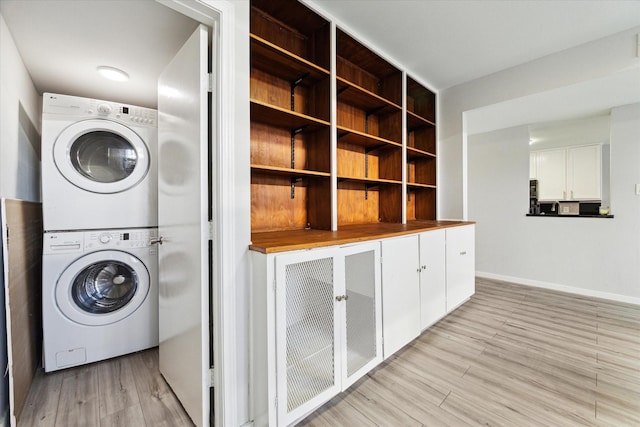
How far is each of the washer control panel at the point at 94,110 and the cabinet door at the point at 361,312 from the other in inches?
73.0

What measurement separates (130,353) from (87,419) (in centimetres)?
63

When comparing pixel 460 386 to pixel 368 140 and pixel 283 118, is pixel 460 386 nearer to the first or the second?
pixel 368 140

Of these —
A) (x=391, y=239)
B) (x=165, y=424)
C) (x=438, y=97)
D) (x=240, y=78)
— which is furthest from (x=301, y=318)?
(x=438, y=97)

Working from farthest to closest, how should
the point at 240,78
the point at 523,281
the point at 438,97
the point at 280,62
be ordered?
the point at 523,281, the point at 438,97, the point at 280,62, the point at 240,78

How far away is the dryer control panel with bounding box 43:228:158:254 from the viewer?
1.72 m

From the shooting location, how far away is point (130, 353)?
1.97 meters

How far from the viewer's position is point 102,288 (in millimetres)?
1903

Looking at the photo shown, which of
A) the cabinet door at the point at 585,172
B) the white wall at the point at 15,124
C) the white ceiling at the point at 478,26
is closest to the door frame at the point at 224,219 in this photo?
the white ceiling at the point at 478,26

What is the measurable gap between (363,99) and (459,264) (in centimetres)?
179

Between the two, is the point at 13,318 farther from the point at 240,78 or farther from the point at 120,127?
the point at 240,78

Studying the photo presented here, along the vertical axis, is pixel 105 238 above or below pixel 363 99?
below

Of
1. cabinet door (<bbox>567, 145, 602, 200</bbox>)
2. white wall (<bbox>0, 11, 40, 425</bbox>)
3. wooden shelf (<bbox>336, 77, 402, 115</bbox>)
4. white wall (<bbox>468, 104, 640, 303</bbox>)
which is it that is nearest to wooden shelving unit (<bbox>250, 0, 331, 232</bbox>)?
wooden shelf (<bbox>336, 77, 402, 115</bbox>)

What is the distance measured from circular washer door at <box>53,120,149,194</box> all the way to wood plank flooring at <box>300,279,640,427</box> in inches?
78.3

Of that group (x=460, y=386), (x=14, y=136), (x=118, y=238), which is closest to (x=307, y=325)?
(x=460, y=386)
